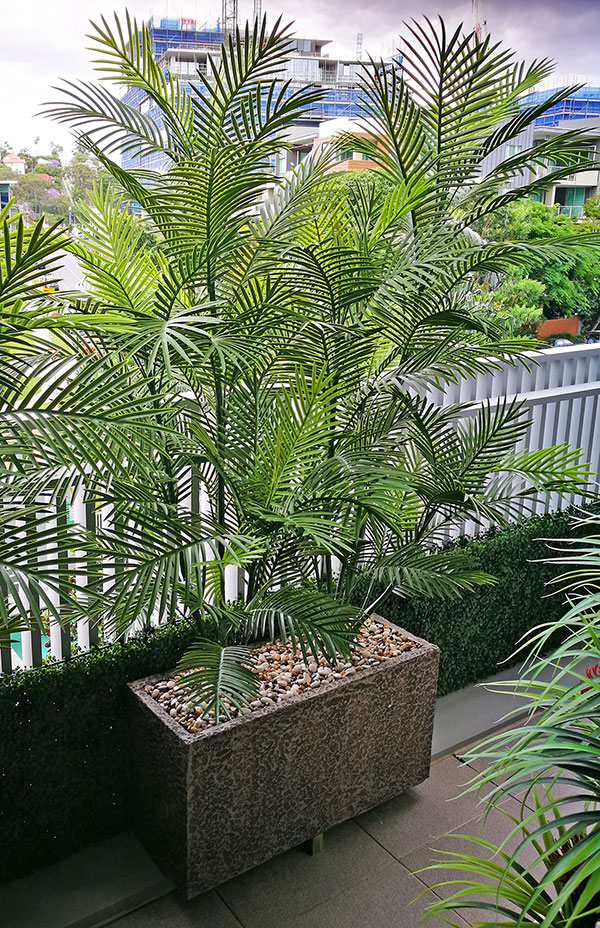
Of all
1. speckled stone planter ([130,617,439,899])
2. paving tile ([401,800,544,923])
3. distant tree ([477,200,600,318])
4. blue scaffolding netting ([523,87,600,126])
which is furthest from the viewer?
distant tree ([477,200,600,318])

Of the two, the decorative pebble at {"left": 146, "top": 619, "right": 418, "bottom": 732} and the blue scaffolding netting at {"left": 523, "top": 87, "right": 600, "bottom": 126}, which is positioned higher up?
the blue scaffolding netting at {"left": 523, "top": 87, "right": 600, "bottom": 126}

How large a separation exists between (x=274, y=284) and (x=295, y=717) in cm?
97

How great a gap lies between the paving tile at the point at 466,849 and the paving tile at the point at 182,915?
0.43m

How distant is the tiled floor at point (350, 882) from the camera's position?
5.64 feet

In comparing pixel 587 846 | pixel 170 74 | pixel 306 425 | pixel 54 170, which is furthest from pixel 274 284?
pixel 587 846

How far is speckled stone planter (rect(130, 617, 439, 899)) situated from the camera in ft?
5.49

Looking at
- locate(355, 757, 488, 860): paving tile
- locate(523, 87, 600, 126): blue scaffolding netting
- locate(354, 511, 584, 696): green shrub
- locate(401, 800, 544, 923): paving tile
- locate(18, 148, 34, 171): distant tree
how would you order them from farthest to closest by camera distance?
locate(523, 87, 600, 126): blue scaffolding netting < locate(354, 511, 584, 696): green shrub < locate(18, 148, 34, 171): distant tree < locate(355, 757, 488, 860): paving tile < locate(401, 800, 544, 923): paving tile

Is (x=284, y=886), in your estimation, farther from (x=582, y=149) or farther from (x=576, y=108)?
(x=576, y=108)

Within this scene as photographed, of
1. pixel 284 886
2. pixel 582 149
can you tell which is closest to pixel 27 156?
pixel 582 149

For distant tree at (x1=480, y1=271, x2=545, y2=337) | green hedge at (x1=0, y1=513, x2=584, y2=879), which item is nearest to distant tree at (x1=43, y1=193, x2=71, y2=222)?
green hedge at (x1=0, y1=513, x2=584, y2=879)

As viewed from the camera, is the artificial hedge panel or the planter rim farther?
the artificial hedge panel

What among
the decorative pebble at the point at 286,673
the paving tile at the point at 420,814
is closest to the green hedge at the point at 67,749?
the decorative pebble at the point at 286,673

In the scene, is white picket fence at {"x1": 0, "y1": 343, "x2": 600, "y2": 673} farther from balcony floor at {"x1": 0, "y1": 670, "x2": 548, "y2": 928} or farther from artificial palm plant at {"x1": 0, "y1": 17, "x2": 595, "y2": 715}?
balcony floor at {"x1": 0, "y1": 670, "x2": 548, "y2": 928}

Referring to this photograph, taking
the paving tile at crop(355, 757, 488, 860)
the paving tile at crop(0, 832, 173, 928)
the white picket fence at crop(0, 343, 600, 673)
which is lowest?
the paving tile at crop(355, 757, 488, 860)
